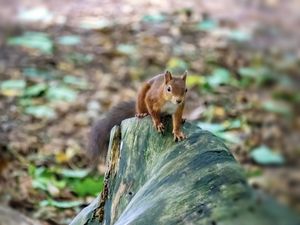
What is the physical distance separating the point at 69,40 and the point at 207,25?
2.13 m

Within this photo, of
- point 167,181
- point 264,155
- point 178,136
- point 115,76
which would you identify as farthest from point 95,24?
point 167,181

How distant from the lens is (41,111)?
632cm

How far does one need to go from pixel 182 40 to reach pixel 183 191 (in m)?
6.51

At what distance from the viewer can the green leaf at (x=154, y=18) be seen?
9320 mm

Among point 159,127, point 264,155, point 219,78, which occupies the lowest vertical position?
point 264,155

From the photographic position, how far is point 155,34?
29.0ft

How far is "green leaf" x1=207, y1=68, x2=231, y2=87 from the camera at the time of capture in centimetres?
734

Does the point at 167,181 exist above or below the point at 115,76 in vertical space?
above

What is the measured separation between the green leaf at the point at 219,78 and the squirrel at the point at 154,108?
3.93m

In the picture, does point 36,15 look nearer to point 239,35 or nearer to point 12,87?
point 12,87

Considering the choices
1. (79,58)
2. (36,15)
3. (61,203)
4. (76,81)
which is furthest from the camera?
(36,15)

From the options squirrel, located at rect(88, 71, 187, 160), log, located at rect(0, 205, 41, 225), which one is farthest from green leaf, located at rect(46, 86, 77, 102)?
squirrel, located at rect(88, 71, 187, 160)

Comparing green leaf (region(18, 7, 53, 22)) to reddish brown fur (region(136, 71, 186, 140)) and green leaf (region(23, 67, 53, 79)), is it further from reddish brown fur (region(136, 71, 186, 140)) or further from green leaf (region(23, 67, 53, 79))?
reddish brown fur (region(136, 71, 186, 140))

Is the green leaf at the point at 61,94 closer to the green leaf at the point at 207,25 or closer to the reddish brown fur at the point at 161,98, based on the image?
the green leaf at the point at 207,25
